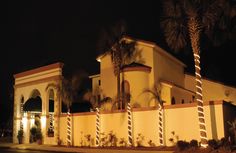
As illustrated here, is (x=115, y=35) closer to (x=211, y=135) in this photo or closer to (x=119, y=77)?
(x=119, y=77)

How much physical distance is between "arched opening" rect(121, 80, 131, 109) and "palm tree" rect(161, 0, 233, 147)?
7120 mm

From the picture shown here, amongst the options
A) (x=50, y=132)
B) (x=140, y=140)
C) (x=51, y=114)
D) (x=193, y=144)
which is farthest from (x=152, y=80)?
(x=50, y=132)

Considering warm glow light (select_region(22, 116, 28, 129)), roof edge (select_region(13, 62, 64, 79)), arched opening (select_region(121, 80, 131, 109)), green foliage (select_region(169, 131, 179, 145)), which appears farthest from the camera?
warm glow light (select_region(22, 116, 28, 129))

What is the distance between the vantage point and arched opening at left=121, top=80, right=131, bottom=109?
29163mm

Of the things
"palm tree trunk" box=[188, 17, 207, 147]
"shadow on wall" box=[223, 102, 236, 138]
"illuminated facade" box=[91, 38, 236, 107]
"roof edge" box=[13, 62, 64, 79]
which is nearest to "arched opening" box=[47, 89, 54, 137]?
"roof edge" box=[13, 62, 64, 79]

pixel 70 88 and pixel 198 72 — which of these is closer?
pixel 198 72

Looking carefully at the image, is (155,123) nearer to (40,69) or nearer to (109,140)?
(109,140)

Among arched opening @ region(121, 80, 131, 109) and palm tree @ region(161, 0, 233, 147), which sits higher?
palm tree @ region(161, 0, 233, 147)

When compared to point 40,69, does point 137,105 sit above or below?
below

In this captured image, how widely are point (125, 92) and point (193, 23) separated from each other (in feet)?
32.7

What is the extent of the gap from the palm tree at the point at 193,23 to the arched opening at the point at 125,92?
7120 mm

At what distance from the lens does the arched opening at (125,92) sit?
29163 mm

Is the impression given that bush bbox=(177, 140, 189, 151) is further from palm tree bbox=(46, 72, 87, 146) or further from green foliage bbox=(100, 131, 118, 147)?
palm tree bbox=(46, 72, 87, 146)

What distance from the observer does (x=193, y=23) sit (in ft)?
76.4
